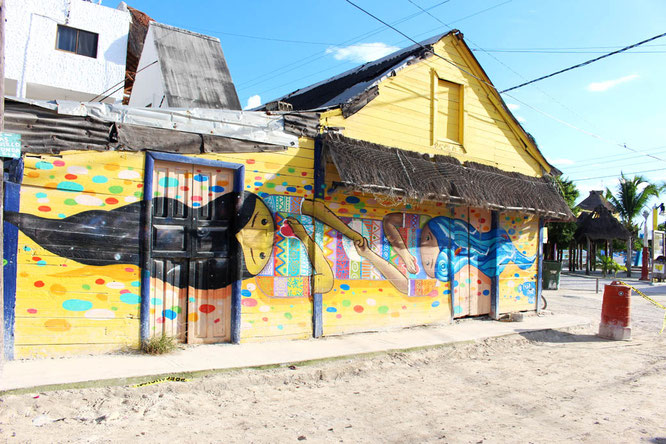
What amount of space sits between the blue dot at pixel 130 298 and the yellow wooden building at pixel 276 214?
0.05 m

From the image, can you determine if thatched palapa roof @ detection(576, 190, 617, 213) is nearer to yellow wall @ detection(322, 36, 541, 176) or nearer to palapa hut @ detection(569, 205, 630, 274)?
palapa hut @ detection(569, 205, 630, 274)

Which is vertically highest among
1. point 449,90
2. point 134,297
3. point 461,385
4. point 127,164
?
point 449,90

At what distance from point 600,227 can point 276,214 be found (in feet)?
89.8

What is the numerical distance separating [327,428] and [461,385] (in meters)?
2.36

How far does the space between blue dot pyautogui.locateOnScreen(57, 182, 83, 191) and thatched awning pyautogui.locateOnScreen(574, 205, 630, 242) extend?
1176 inches

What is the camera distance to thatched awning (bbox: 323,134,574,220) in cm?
Result: 764

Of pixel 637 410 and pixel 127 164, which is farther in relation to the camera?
pixel 127 164

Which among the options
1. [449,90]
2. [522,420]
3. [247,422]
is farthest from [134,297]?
[449,90]

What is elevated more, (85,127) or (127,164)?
(85,127)

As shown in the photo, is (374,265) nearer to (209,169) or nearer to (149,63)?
(209,169)

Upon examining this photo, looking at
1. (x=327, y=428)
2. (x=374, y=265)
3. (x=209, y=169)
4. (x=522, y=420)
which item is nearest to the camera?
(x=327, y=428)

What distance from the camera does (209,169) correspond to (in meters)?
6.98

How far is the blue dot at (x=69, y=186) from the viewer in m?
5.84

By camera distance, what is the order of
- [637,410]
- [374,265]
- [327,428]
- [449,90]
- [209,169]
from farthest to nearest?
[449,90] < [374,265] < [209,169] < [637,410] < [327,428]
